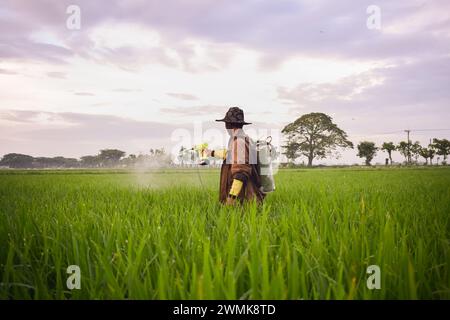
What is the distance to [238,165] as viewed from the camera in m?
3.77

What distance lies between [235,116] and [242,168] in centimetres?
67

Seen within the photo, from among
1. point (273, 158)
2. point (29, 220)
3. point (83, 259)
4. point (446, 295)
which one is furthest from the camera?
point (273, 158)

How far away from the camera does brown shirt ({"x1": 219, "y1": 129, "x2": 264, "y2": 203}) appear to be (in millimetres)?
3770

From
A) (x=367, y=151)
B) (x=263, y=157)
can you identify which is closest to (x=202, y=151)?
(x=263, y=157)

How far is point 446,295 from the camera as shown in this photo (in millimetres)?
1454

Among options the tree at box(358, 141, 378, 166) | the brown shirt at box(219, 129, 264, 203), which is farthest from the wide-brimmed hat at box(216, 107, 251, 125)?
the tree at box(358, 141, 378, 166)

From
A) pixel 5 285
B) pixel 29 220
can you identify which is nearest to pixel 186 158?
pixel 29 220

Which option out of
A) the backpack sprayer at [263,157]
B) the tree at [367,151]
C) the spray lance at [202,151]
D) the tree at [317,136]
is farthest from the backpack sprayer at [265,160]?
the tree at [367,151]

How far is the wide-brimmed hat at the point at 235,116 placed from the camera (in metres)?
3.87

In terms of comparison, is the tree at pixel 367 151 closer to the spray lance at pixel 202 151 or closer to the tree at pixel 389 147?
the tree at pixel 389 147

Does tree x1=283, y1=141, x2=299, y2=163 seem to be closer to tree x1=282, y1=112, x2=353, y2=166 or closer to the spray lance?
tree x1=282, y1=112, x2=353, y2=166

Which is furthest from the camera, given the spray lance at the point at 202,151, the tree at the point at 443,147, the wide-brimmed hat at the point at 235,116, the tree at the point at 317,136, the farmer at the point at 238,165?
the tree at the point at 443,147
